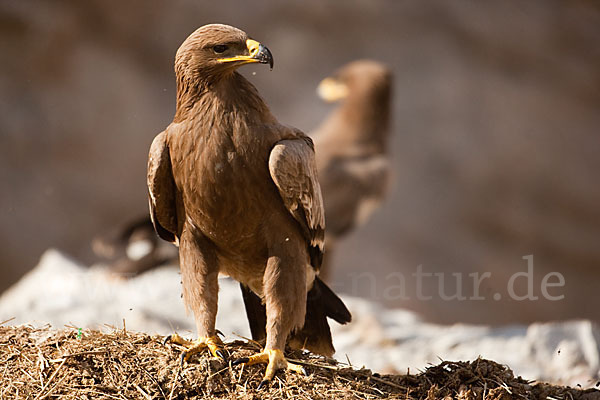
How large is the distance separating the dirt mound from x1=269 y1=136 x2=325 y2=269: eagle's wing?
0.59 metres

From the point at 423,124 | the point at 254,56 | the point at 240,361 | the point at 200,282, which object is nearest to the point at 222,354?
the point at 240,361

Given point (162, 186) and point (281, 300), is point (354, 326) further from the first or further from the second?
point (162, 186)

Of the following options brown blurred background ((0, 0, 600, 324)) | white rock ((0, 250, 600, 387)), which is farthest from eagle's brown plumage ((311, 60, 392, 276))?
brown blurred background ((0, 0, 600, 324))

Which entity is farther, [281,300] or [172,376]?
[281,300]

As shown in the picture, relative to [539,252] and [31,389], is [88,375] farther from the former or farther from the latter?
[539,252]

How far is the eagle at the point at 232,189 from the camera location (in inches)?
114

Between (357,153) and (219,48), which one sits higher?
(219,48)

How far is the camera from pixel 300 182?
2980 mm

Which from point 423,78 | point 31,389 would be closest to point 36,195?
point 423,78

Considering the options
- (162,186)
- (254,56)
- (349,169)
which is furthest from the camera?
(349,169)

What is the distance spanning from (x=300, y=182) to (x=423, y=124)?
19.6 feet

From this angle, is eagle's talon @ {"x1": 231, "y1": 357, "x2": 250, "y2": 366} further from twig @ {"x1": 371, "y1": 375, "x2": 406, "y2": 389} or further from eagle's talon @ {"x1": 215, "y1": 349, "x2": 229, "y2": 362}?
twig @ {"x1": 371, "y1": 375, "x2": 406, "y2": 389}

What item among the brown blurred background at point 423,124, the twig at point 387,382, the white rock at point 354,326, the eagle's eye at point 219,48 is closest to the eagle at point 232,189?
the eagle's eye at point 219,48

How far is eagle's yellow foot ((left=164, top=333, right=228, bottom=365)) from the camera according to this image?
2957mm
